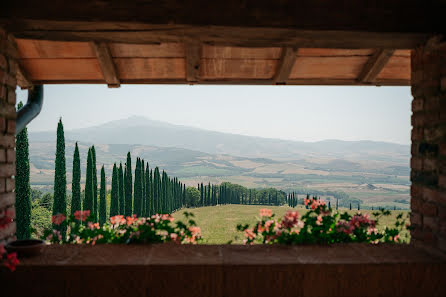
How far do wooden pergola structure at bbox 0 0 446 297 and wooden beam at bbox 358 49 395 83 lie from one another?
0.08m

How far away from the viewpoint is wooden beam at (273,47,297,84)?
337 centimetres

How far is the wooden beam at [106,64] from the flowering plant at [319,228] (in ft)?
7.28

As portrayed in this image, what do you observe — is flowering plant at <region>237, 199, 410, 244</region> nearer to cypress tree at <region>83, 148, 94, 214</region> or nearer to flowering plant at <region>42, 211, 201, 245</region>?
flowering plant at <region>42, 211, 201, 245</region>

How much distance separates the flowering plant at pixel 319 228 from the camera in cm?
342

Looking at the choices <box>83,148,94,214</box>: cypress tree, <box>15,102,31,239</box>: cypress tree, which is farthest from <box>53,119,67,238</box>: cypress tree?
<box>15,102,31,239</box>: cypress tree

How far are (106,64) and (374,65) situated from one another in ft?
9.78

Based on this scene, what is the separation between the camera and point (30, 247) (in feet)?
9.37

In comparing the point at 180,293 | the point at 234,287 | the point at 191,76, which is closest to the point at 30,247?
the point at 180,293

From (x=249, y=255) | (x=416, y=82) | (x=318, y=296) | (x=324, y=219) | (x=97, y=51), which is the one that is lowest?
(x=318, y=296)

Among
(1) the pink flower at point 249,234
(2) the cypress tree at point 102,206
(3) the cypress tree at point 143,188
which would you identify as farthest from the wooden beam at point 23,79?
(3) the cypress tree at point 143,188

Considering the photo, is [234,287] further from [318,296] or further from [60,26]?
[60,26]

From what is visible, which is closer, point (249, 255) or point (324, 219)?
point (249, 255)

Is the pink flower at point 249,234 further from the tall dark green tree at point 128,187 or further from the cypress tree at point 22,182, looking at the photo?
the tall dark green tree at point 128,187

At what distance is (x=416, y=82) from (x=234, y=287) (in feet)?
8.72
